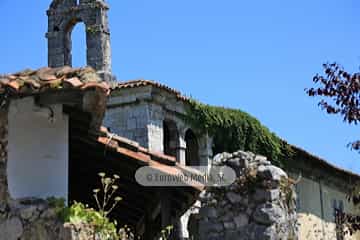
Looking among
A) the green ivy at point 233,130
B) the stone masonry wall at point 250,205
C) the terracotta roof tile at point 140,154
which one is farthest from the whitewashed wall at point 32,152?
the green ivy at point 233,130

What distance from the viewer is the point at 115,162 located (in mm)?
9172

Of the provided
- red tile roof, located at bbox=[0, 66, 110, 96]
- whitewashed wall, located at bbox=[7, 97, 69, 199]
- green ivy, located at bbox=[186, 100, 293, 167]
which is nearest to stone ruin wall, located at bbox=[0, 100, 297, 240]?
whitewashed wall, located at bbox=[7, 97, 69, 199]

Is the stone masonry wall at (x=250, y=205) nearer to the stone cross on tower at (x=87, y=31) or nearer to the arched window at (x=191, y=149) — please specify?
the stone cross on tower at (x=87, y=31)

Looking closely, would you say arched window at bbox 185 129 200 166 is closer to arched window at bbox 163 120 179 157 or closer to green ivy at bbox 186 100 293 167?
green ivy at bbox 186 100 293 167

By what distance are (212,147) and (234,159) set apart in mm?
9634

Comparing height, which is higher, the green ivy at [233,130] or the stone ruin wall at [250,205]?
the green ivy at [233,130]

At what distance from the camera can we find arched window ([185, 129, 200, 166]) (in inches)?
850

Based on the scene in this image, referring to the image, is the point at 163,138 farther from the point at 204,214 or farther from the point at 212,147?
the point at 204,214

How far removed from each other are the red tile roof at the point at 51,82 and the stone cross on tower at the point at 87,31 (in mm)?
11988

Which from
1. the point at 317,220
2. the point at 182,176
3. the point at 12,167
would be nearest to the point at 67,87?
the point at 12,167

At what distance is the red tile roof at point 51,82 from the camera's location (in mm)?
6926

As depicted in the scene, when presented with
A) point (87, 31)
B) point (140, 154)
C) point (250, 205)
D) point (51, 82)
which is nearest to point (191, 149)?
point (87, 31)

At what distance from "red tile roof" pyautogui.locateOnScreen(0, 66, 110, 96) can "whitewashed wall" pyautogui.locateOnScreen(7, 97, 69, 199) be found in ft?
0.67

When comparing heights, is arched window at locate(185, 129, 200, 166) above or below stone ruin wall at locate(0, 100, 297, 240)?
above
